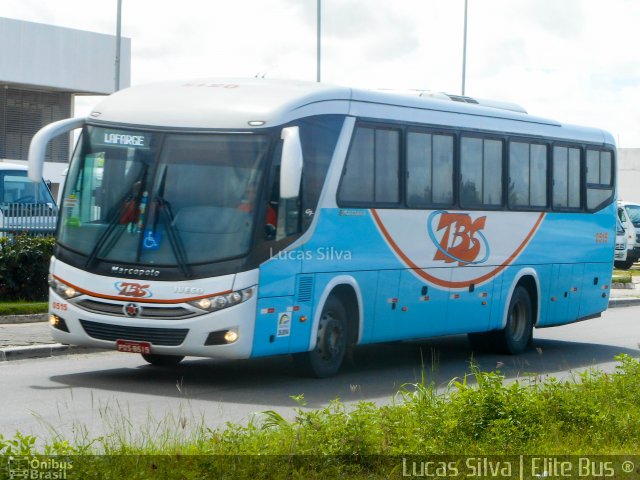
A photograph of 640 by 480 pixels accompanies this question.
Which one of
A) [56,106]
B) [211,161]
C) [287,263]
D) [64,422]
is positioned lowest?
[64,422]

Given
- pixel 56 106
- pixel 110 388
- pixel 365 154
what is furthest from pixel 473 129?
pixel 56 106

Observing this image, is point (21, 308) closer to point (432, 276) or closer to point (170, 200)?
point (432, 276)

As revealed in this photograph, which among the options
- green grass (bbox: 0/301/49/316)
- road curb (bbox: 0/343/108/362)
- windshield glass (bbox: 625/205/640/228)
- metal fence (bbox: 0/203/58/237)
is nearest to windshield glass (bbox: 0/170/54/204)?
metal fence (bbox: 0/203/58/237)

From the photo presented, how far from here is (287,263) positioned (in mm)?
13664

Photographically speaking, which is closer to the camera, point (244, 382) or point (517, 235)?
point (244, 382)

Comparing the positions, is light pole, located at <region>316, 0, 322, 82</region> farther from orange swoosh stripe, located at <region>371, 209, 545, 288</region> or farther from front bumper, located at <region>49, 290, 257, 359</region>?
front bumper, located at <region>49, 290, 257, 359</region>

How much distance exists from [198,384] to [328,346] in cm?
157

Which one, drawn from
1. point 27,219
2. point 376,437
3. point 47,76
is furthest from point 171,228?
point 47,76

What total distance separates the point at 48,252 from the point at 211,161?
8272 millimetres

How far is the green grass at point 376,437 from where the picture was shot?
7.92 metres

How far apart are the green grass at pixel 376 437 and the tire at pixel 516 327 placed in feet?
22.9

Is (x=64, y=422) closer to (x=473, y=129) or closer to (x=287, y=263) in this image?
(x=287, y=263)

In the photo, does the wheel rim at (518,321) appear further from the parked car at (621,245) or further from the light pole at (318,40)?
the parked car at (621,245)

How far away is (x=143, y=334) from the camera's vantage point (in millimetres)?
13094
